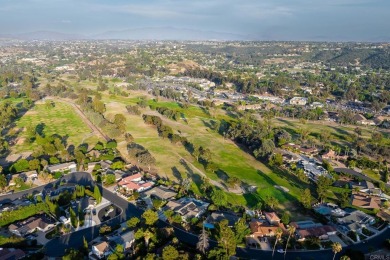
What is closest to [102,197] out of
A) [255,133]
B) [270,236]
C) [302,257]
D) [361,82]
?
[270,236]

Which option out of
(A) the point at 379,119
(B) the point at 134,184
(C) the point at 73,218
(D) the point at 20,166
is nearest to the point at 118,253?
(C) the point at 73,218

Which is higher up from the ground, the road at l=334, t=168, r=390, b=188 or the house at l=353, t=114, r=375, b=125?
the house at l=353, t=114, r=375, b=125

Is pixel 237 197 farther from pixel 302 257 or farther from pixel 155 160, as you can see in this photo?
pixel 155 160

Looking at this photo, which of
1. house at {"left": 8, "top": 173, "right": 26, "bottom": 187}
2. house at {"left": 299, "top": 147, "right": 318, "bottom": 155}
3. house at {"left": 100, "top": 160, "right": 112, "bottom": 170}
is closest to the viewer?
house at {"left": 8, "top": 173, "right": 26, "bottom": 187}

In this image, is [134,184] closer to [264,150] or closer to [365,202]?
[264,150]

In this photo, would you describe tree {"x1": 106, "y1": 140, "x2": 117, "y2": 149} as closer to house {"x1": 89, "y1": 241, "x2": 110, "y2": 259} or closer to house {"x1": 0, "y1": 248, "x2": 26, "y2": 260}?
house {"x1": 89, "y1": 241, "x2": 110, "y2": 259}

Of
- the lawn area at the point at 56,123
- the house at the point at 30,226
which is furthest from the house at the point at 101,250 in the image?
the lawn area at the point at 56,123

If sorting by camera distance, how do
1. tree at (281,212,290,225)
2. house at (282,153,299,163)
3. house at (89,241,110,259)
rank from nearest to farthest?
house at (89,241,110,259), tree at (281,212,290,225), house at (282,153,299,163)

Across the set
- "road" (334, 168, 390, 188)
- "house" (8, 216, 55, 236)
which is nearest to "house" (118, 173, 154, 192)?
"house" (8, 216, 55, 236)
